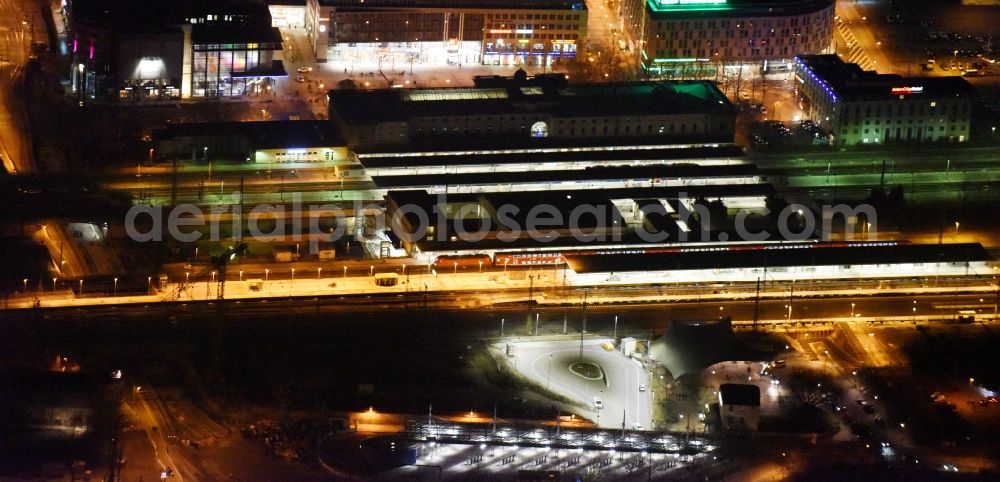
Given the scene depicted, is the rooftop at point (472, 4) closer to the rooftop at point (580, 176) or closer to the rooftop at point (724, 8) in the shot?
the rooftop at point (724, 8)

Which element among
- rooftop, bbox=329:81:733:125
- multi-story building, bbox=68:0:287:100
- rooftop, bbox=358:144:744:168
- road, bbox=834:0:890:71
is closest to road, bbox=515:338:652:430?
rooftop, bbox=358:144:744:168

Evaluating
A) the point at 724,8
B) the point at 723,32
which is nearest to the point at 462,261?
the point at 723,32

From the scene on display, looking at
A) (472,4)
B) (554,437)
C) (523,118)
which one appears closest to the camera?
(554,437)

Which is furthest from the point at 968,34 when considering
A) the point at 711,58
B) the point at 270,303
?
the point at 270,303

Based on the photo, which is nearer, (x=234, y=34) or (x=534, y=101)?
(x=534, y=101)

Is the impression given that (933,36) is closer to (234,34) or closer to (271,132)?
(234,34)

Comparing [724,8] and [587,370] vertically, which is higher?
[724,8]

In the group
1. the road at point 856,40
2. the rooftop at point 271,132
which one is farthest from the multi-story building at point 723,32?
the rooftop at point 271,132
